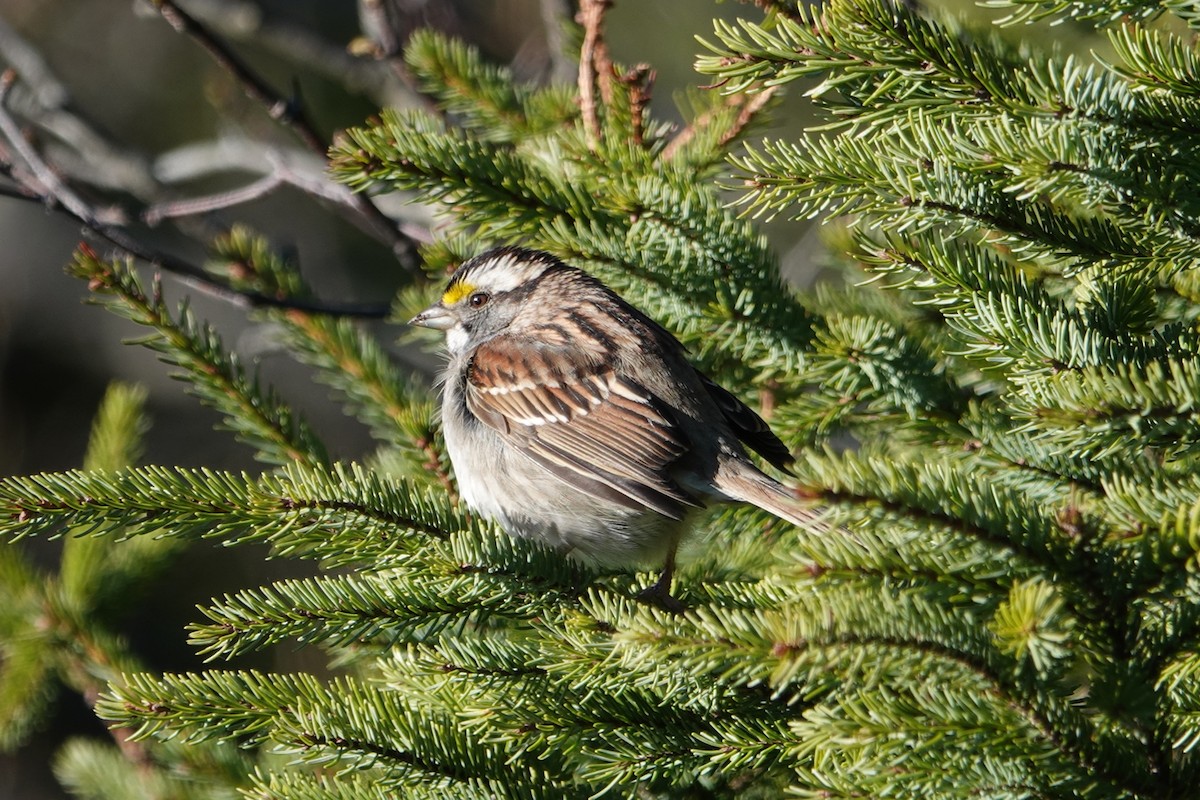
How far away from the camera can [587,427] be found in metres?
2.94

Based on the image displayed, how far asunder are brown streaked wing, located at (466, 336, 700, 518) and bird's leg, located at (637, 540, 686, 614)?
0.70 feet

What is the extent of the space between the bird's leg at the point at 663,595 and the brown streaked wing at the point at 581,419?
214 millimetres

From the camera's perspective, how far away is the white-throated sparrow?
2.70m

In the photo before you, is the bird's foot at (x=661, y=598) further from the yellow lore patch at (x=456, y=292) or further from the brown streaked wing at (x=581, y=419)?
the yellow lore patch at (x=456, y=292)

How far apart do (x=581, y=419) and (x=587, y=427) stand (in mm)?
49

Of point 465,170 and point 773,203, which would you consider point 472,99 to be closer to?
point 465,170

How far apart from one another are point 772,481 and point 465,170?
37.7 inches

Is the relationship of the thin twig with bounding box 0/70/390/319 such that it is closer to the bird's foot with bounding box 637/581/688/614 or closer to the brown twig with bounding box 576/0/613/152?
the brown twig with bounding box 576/0/613/152

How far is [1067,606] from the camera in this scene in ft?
4.20

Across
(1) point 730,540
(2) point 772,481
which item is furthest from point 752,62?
(1) point 730,540

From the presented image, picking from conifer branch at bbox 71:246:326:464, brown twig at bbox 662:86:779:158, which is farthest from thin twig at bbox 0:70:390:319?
brown twig at bbox 662:86:779:158

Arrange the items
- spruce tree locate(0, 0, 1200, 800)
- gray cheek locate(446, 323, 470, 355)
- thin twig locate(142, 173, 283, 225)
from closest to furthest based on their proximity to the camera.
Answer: spruce tree locate(0, 0, 1200, 800) → thin twig locate(142, 173, 283, 225) → gray cheek locate(446, 323, 470, 355)

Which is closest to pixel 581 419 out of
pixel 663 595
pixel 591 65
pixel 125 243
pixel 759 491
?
pixel 759 491

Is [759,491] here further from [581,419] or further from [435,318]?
[435,318]
